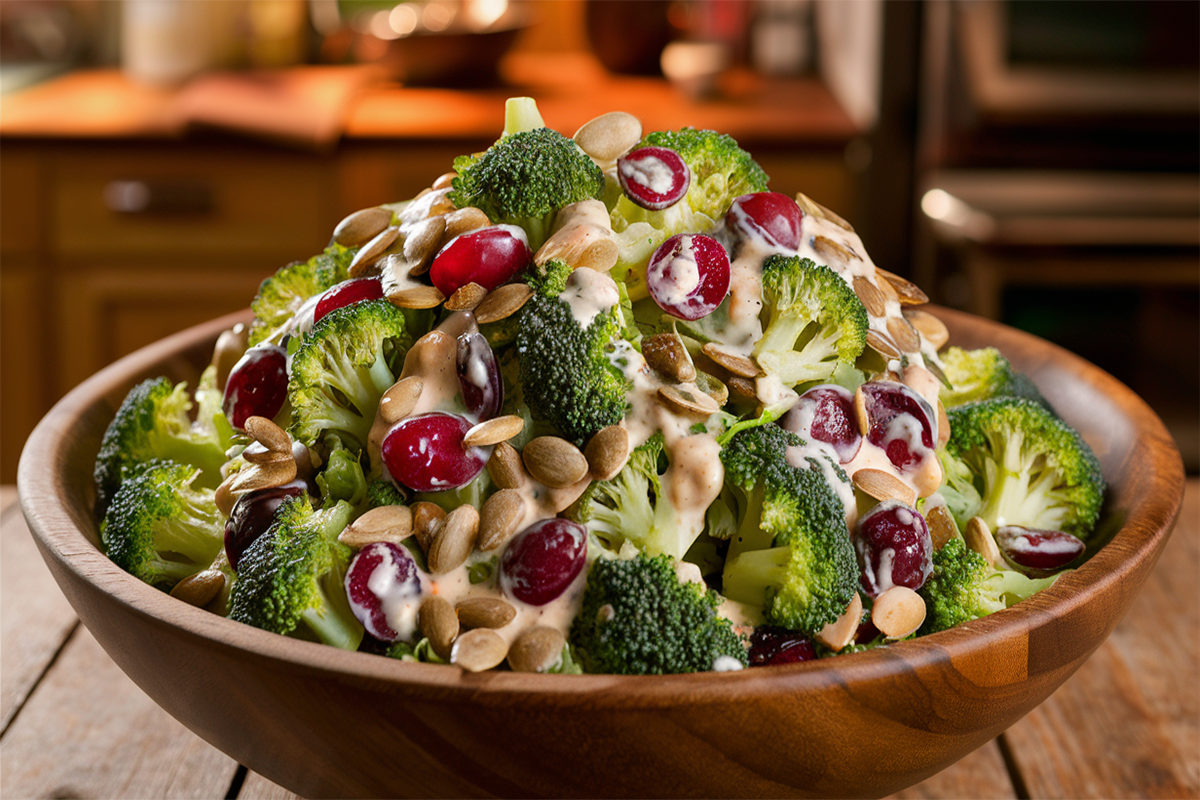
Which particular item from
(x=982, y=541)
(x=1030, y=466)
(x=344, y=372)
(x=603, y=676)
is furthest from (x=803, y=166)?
(x=603, y=676)

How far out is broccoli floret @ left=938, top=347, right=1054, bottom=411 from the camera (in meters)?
1.15

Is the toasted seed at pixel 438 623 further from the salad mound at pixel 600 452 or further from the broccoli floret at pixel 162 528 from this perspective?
→ the broccoli floret at pixel 162 528

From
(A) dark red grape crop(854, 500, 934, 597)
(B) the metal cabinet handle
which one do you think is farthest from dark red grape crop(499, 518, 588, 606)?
(B) the metal cabinet handle

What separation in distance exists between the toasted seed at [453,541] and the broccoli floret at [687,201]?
9.7 inches

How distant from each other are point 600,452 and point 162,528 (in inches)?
14.7

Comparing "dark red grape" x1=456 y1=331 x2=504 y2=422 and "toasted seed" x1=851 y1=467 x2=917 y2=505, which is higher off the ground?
"dark red grape" x1=456 y1=331 x2=504 y2=422

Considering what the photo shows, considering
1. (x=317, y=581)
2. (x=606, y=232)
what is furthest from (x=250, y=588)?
(x=606, y=232)

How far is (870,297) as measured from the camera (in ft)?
3.23

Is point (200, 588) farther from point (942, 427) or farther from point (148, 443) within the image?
point (942, 427)

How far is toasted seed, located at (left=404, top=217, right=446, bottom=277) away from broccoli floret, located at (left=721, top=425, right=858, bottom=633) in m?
0.27

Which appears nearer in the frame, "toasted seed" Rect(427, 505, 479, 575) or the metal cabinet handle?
"toasted seed" Rect(427, 505, 479, 575)

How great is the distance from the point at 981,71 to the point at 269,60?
2006mm

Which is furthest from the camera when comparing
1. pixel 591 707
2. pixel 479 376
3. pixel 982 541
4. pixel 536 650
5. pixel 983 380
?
pixel 983 380

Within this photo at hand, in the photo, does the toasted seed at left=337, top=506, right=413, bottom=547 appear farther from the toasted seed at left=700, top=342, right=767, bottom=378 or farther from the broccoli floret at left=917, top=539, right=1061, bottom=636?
the broccoli floret at left=917, top=539, right=1061, bottom=636
